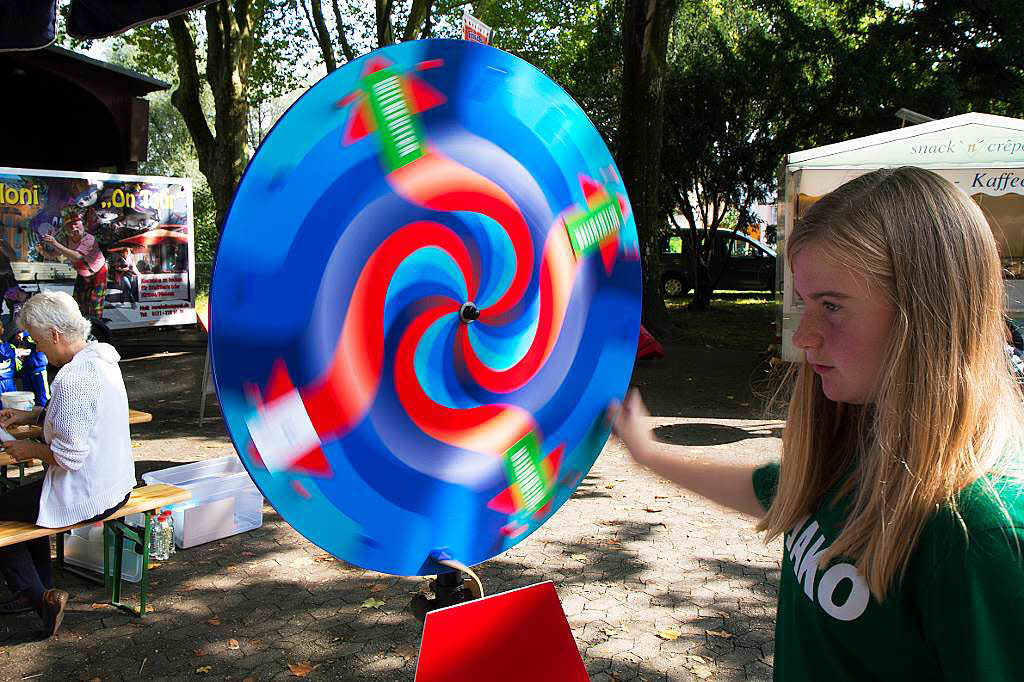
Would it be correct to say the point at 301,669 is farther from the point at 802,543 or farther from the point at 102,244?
the point at 102,244

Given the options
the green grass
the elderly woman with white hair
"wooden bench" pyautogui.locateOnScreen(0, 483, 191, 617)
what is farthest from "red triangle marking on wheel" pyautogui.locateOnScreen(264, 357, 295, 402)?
the green grass

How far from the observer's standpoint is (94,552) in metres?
4.39

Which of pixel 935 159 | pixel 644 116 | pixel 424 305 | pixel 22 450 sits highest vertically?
pixel 644 116

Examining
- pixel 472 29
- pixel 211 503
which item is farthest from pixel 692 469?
pixel 211 503

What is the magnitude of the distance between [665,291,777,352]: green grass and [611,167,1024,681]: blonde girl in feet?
36.3

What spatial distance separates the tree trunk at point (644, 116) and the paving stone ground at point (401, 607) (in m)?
6.09

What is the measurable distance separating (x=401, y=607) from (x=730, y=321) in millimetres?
13269

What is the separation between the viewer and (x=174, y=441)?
710 centimetres

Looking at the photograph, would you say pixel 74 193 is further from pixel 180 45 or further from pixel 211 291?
pixel 211 291

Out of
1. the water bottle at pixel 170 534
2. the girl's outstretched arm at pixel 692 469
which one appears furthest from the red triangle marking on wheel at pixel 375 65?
the water bottle at pixel 170 534

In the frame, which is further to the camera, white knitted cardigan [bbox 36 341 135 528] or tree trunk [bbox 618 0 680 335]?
tree trunk [bbox 618 0 680 335]

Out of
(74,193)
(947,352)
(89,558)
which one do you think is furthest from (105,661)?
(74,193)

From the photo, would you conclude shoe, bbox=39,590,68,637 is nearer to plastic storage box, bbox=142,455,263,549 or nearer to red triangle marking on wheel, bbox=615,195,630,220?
plastic storage box, bbox=142,455,263,549

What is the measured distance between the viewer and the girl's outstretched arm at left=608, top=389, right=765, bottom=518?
5.04 feet
